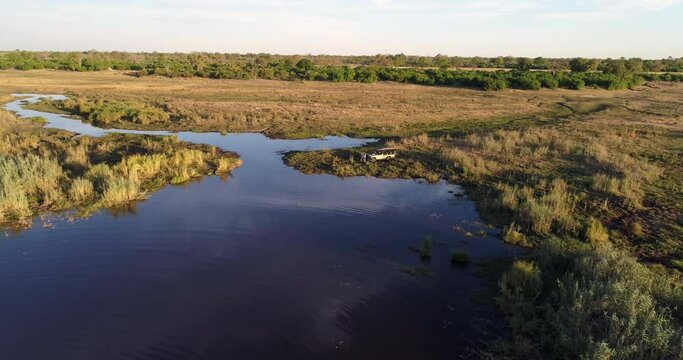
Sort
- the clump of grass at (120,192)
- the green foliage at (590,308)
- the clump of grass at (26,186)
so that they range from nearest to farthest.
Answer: the green foliage at (590,308) < the clump of grass at (26,186) < the clump of grass at (120,192)

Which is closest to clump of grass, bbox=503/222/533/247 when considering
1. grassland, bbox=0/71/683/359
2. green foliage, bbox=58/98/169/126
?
grassland, bbox=0/71/683/359

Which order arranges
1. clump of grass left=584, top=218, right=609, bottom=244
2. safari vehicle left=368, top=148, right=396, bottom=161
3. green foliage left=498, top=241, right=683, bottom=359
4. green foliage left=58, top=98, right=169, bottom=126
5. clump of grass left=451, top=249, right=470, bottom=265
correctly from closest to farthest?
green foliage left=498, top=241, right=683, bottom=359
clump of grass left=451, top=249, right=470, bottom=265
clump of grass left=584, top=218, right=609, bottom=244
safari vehicle left=368, top=148, right=396, bottom=161
green foliage left=58, top=98, right=169, bottom=126

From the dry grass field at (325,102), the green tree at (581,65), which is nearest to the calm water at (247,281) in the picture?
the dry grass field at (325,102)

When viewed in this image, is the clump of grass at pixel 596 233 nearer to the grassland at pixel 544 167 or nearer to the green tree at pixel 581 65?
the grassland at pixel 544 167

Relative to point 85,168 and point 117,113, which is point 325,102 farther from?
point 85,168

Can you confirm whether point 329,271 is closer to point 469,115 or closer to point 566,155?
point 566,155

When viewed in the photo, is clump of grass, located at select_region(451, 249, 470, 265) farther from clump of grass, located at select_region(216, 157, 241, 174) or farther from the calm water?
clump of grass, located at select_region(216, 157, 241, 174)
